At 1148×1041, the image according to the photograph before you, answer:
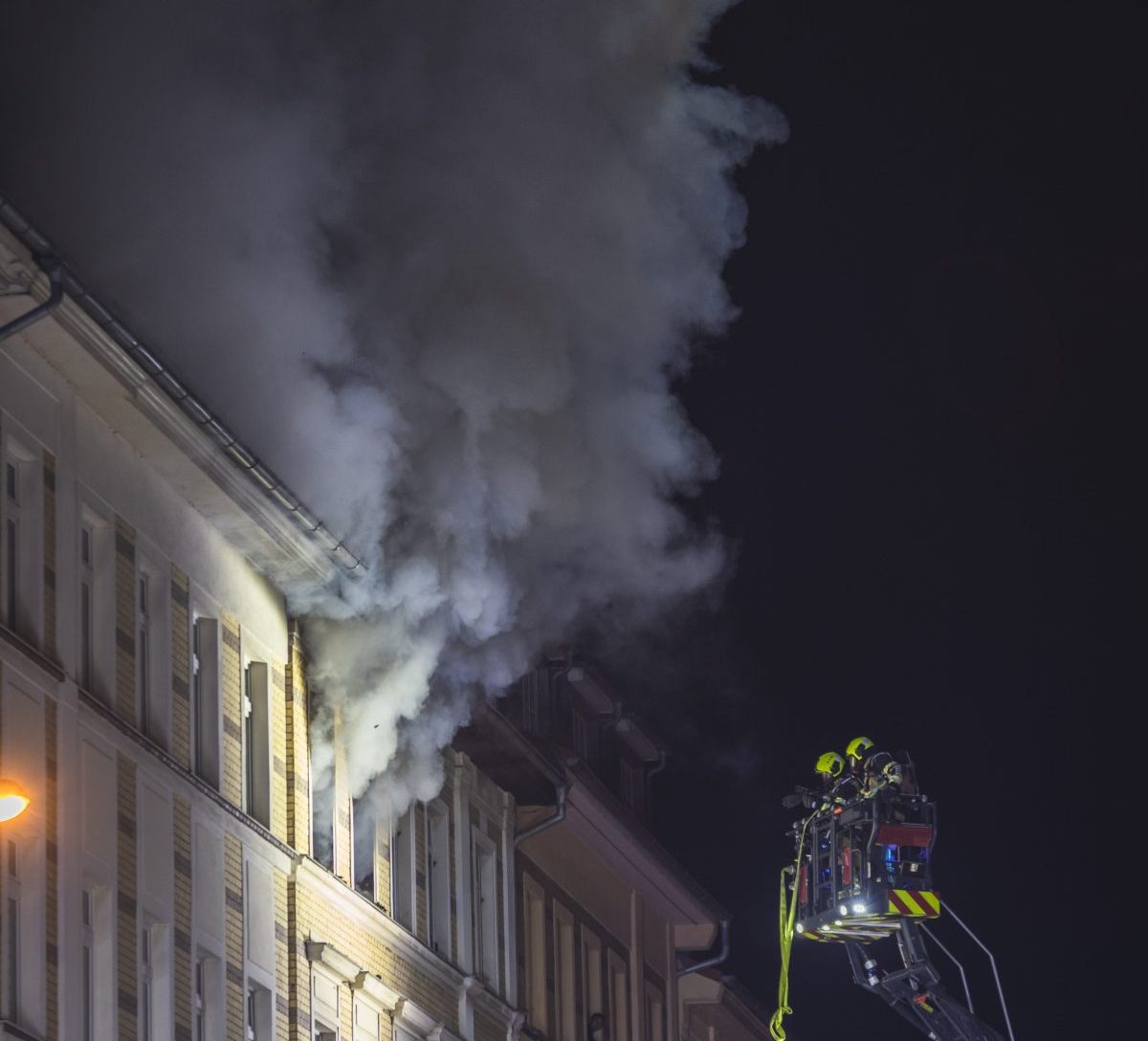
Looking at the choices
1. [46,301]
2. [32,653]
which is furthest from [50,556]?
[46,301]

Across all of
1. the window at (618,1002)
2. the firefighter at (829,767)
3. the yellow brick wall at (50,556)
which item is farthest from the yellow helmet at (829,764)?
the window at (618,1002)

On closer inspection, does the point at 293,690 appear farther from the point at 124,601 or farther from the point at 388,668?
the point at 124,601

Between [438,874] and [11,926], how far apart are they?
11.0 metres

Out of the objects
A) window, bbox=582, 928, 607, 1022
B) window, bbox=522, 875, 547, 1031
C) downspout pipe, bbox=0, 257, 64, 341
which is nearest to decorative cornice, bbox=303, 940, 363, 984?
downspout pipe, bbox=0, 257, 64, 341

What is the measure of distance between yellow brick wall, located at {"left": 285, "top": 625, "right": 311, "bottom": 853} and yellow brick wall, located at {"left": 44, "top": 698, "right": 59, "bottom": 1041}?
208 inches

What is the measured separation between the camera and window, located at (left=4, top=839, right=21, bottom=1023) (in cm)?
1859

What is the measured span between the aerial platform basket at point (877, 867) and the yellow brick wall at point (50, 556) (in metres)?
7.06

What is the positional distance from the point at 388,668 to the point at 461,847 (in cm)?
417

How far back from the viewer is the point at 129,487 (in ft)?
72.3

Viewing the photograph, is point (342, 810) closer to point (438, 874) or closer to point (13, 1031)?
point (438, 874)

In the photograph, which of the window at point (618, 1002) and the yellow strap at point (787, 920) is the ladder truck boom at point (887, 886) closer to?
the yellow strap at point (787, 920)

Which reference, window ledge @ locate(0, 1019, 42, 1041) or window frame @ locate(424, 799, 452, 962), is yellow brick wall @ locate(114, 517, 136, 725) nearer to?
window ledge @ locate(0, 1019, 42, 1041)

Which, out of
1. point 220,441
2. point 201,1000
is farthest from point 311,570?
point 201,1000

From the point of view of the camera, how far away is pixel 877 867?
23344mm
